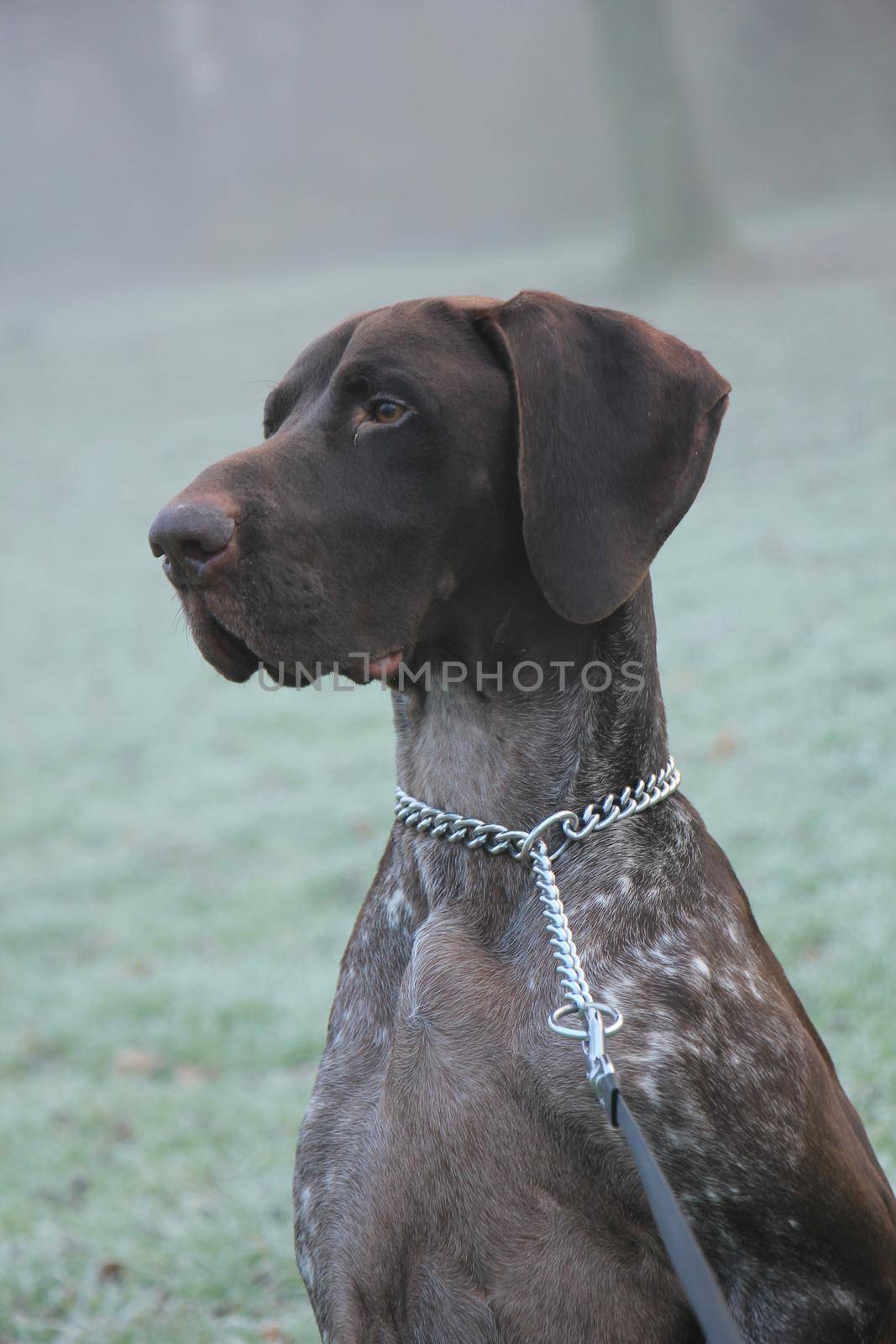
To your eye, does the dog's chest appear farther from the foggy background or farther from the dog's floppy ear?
the foggy background

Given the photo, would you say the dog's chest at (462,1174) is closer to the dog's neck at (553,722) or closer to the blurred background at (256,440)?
the dog's neck at (553,722)

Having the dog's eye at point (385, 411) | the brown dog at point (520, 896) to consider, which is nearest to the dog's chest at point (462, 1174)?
the brown dog at point (520, 896)

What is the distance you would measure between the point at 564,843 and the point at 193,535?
2.98ft

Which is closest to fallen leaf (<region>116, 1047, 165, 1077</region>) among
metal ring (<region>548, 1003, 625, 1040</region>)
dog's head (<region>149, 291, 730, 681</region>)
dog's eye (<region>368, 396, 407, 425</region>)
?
dog's head (<region>149, 291, 730, 681</region>)

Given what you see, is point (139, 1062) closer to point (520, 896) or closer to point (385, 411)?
point (520, 896)

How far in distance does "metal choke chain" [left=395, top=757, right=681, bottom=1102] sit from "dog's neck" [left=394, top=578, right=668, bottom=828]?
0.04 metres

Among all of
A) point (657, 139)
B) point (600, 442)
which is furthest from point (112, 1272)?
point (657, 139)

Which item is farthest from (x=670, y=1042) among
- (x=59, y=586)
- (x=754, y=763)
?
(x=59, y=586)

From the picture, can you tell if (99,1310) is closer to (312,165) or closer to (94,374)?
(312,165)

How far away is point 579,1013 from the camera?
8.06 feet

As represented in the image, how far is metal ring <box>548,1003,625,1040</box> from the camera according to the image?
7.95 feet

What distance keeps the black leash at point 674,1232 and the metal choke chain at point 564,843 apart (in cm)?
6

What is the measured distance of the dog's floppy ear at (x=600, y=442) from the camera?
2682 mm

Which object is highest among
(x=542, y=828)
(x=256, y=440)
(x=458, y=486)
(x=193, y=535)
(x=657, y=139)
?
(x=657, y=139)
